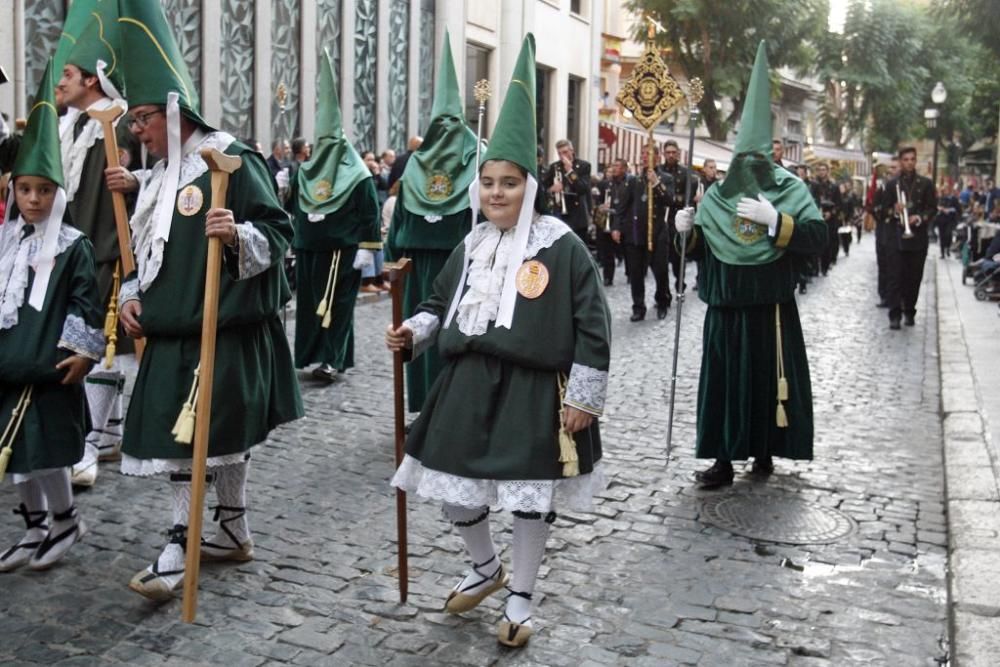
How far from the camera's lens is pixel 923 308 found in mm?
16312

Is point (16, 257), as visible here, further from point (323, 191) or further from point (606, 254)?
point (606, 254)

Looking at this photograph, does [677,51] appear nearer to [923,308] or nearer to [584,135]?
[584,135]

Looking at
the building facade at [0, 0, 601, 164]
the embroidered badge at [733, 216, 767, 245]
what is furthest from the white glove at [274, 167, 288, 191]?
the embroidered badge at [733, 216, 767, 245]

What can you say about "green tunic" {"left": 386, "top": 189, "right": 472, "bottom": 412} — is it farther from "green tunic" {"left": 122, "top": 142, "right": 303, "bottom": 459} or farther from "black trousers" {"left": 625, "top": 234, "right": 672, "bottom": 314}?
"black trousers" {"left": 625, "top": 234, "right": 672, "bottom": 314}

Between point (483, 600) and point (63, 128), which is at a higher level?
point (63, 128)

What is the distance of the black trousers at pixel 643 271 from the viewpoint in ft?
46.9

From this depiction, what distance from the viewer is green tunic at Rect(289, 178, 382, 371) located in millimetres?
9164

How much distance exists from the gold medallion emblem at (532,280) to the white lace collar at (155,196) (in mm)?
1292

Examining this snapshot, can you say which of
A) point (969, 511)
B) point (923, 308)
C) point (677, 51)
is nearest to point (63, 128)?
point (969, 511)

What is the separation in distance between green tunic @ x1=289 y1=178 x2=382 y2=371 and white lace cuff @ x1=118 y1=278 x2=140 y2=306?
4.37 meters

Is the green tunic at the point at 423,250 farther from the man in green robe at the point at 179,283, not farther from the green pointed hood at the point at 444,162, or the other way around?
the man in green robe at the point at 179,283

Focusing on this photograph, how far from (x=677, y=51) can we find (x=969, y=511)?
36.0 meters

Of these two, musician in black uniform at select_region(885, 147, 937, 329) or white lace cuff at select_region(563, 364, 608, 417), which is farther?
musician in black uniform at select_region(885, 147, 937, 329)

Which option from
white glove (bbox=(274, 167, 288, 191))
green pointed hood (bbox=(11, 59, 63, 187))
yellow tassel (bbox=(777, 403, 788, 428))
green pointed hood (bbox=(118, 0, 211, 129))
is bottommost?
yellow tassel (bbox=(777, 403, 788, 428))
